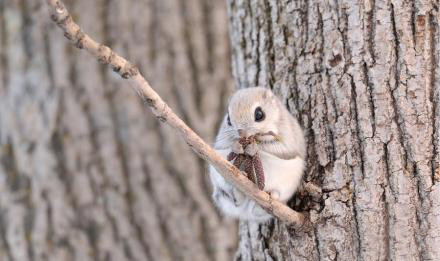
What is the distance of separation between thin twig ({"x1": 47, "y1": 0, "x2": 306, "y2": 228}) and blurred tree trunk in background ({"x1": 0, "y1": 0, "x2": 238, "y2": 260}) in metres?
1.36

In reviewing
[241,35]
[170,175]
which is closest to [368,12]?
[241,35]

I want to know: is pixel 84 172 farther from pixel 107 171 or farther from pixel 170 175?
pixel 170 175

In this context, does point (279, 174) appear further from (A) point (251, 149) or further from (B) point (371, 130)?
(B) point (371, 130)

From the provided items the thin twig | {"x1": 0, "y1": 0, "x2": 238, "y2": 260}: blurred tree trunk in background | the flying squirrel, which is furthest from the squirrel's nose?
{"x1": 0, "y1": 0, "x2": 238, "y2": 260}: blurred tree trunk in background

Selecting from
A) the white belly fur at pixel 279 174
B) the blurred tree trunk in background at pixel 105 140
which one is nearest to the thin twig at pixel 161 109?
the white belly fur at pixel 279 174

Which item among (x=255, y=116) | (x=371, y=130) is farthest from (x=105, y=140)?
(x=371, y=130)

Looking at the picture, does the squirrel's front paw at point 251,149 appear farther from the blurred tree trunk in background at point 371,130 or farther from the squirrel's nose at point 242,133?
the blurred tree trunk in background at point 371,130

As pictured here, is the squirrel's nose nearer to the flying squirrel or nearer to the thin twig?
the flying squirrel

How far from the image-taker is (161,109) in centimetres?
151

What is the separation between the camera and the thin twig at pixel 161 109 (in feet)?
4.53

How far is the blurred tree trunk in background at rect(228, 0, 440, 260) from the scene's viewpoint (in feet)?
5.73

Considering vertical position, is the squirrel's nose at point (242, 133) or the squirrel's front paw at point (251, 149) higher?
the squirrel's nose at point (242, 133)

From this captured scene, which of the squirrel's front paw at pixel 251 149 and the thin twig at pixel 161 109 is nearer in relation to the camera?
the thin twig at pixel 161 109

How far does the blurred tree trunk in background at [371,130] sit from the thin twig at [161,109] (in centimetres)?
13
